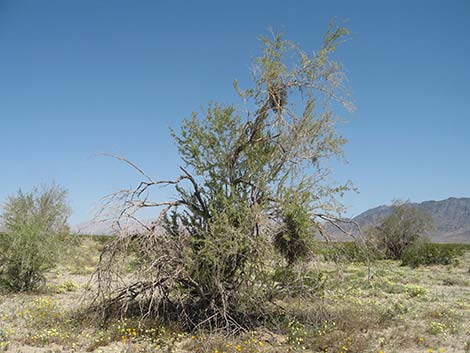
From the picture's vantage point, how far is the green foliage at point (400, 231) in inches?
1265

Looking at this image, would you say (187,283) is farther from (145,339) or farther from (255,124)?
(255,124)

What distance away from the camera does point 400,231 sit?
3231cm

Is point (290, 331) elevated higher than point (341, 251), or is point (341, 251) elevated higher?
point (341, 251)

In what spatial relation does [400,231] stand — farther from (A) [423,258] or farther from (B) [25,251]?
(B) [25,251]

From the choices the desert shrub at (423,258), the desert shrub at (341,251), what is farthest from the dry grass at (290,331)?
the desert shrub at (423,258)

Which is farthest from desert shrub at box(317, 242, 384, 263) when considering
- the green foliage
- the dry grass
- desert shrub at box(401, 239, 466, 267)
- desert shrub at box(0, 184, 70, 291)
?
the green foliage

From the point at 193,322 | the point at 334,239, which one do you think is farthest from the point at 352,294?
the point at 193,322

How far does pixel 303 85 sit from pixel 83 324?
21.4ft

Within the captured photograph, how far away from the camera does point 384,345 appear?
812 cm

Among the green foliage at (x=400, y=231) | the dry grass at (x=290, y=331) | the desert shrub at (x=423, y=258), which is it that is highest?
the green foliage at (x=400, y=231)

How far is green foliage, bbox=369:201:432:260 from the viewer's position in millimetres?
32125

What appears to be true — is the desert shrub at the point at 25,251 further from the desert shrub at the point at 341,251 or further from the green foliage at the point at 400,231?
the green foliage at the point at 400,231

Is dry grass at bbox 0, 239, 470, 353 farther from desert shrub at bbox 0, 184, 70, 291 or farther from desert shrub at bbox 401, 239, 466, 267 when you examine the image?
desert shrub at bbox 401, 239, 466, 267

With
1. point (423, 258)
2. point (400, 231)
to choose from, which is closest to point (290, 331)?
point (423, 258)
